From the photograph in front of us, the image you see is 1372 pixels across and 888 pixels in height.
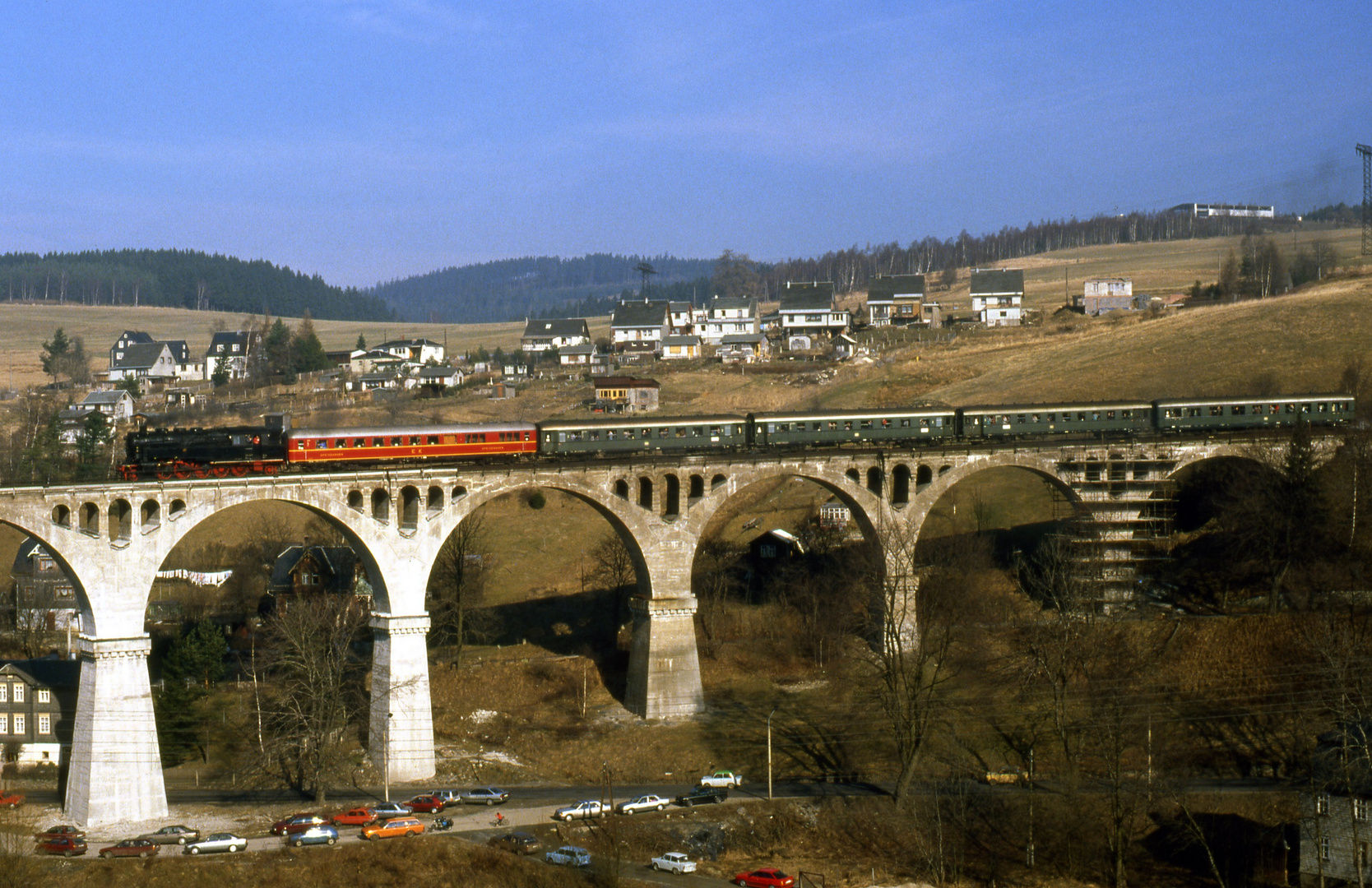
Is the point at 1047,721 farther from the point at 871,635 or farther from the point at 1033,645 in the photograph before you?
the point at 871,635

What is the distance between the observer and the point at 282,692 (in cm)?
6159

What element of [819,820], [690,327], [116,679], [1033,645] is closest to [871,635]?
[1033,645]

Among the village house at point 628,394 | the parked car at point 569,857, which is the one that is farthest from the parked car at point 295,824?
the village house at point 628,394

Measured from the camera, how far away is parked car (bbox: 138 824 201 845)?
46781mm

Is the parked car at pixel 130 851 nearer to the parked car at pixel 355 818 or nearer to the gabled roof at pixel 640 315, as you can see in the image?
the parked car at pixel 355 818

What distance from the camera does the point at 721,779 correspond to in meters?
53.2

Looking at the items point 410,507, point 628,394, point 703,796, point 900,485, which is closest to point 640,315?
point 628,394

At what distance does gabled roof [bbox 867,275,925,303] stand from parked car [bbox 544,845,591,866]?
122074 millimetres

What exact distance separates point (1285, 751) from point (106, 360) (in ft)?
559

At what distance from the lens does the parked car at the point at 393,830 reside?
155 ft

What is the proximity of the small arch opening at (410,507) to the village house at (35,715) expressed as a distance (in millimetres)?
17424

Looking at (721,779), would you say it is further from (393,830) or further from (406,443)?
(406,443)

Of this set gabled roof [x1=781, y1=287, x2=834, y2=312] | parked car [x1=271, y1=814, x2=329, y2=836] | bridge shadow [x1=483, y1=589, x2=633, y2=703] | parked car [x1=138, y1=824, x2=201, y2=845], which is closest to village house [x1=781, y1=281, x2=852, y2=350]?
gabled roof [x1=781, y1=287, x2=834, y2=312]

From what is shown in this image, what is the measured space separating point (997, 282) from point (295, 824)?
12315 cm
